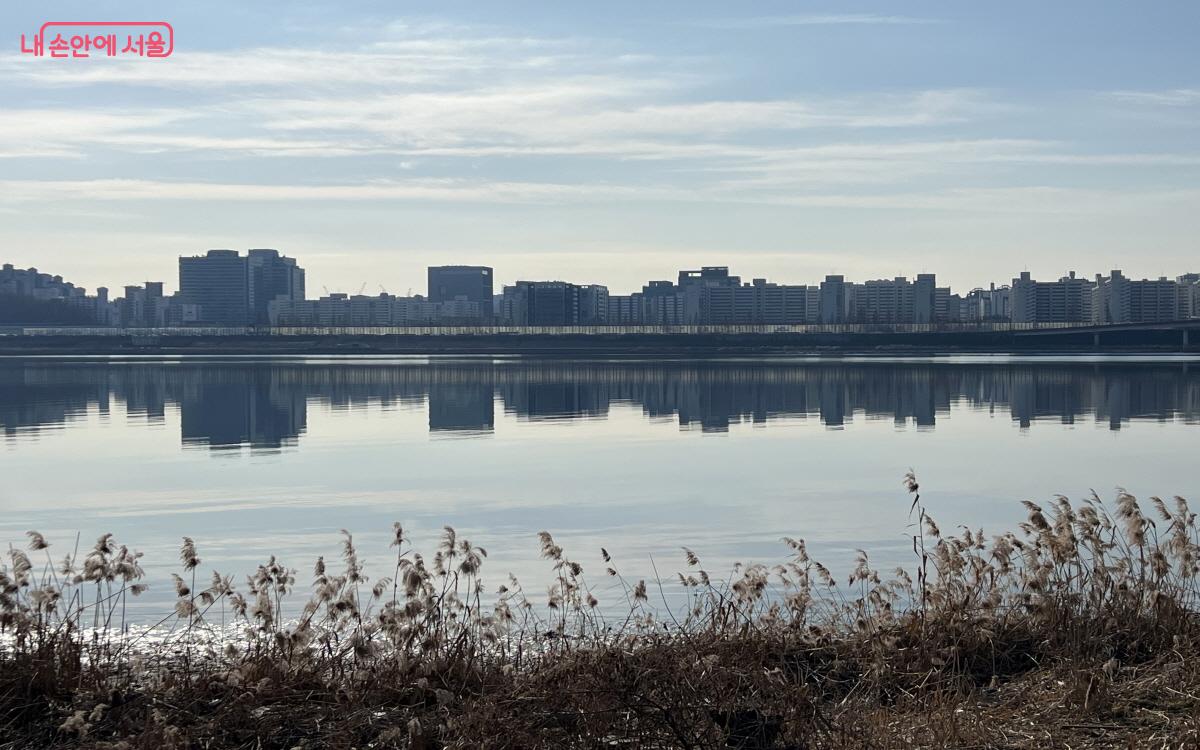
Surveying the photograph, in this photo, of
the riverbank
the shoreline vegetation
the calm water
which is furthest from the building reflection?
the riverbank

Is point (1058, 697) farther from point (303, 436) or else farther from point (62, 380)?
point (62, 380)

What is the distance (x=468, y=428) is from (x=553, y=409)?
9.17 meters

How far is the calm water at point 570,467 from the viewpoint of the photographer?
60.3 feet

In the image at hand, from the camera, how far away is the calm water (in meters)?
18.4

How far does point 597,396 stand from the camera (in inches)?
2235

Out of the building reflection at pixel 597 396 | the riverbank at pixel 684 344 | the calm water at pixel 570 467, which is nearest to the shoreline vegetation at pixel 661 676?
the calm water at pixel 570 467

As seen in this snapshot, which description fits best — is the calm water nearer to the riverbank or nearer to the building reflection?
the building reflection

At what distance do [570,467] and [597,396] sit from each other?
95.5 feet

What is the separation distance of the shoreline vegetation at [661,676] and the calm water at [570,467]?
4860 millimetres

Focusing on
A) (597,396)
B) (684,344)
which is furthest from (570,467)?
(684,344)

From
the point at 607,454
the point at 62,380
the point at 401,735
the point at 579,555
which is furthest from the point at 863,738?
the point at 62,380

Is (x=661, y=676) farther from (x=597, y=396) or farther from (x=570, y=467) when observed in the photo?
(x=597, y=396)

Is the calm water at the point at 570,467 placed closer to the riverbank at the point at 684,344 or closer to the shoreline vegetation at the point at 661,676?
the shoreline vegetation at the point at 661,676

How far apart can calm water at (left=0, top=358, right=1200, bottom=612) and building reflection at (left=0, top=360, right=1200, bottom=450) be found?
0.32 meters
